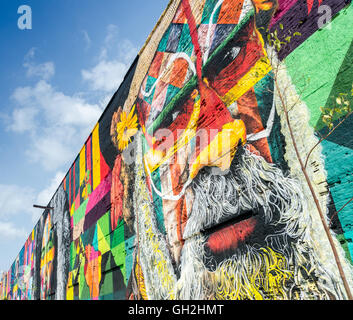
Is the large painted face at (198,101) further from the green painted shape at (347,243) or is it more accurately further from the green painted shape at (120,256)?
the green painted shape at (120,256)

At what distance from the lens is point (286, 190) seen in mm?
2121

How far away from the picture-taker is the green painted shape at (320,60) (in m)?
1.88

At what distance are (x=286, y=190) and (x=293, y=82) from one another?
79cm

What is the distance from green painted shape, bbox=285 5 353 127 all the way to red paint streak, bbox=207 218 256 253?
0.94 m

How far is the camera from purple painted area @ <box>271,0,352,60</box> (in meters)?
2.01

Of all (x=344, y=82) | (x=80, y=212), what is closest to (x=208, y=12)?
(x=344, y=82)

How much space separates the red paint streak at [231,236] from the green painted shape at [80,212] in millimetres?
4460

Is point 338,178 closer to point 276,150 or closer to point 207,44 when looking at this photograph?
point 276,150

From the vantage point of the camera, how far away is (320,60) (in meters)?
2.01

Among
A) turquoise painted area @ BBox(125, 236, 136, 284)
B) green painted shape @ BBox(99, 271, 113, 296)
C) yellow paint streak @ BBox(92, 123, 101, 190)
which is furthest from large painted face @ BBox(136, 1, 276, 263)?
yellow paint streak @ BBox(92, 123, 101, 190)

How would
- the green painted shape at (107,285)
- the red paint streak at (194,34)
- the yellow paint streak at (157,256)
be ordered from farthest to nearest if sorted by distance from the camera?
1. the green painted shape at (107,285)
2. the yellow paint streak at (157,256)
3. the red paint streak at (194,34)

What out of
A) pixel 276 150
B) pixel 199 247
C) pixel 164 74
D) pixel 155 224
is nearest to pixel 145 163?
pixel 155 224

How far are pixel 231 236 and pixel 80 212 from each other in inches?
202

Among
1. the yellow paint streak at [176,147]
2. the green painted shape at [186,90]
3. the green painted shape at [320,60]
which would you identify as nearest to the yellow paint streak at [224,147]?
the yellow paint streak at [176,147]
